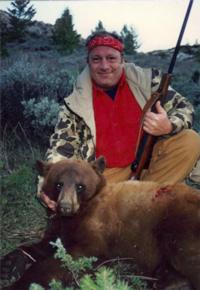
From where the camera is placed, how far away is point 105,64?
18.0 ft

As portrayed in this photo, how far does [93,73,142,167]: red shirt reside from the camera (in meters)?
5.65

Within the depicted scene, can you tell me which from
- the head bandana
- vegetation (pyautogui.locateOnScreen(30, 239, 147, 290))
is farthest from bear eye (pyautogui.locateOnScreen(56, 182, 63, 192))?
the head bandana

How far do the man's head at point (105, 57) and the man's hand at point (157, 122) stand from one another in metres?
0.60

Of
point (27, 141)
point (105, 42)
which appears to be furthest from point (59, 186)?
point (27, 141)

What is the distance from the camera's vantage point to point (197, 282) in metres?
4.00

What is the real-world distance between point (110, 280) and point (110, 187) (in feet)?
6.86

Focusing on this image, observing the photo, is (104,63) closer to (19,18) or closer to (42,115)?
(42,115)

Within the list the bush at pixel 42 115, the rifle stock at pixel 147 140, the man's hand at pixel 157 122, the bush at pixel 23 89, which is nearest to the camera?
the man's hand at pixel 157 122

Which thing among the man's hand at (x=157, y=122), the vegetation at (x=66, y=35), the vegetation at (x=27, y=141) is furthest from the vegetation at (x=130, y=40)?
the man's hand at (x=157, y=122)

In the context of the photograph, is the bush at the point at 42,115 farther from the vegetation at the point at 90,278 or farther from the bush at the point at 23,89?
Result: the vegetation at the point at 90,278

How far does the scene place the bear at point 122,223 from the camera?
406 cm

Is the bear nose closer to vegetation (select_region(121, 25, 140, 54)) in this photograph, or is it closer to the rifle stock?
the rifle stock

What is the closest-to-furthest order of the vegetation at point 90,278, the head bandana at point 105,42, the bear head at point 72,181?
1. the vegetation at point 90,278
2. the bear head at point 72,181
3. the head bandana at point 105,42

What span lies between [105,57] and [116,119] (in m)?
0.61
